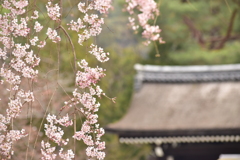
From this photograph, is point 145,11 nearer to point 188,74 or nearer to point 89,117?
point 89,117

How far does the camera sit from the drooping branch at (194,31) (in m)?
20.6

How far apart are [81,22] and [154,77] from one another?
10774mm

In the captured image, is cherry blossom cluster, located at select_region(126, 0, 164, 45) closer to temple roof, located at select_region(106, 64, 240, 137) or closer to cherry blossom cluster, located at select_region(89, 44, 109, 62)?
cherry blossom cluster, located at select_region(89, 44, 109, 62)

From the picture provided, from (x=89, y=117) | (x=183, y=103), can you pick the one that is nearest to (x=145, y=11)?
Answer: (x=89, y=117)

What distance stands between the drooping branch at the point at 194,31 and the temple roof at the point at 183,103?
6.96 metres

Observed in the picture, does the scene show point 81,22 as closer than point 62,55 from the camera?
Yes

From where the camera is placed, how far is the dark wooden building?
11531 mm

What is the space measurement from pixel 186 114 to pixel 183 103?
1.61 ft

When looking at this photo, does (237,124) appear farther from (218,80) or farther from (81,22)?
(81,22)

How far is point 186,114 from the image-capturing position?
12227mm

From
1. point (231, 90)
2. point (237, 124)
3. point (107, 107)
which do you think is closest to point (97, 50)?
point (237, 124)

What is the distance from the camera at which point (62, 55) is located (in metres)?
15.5

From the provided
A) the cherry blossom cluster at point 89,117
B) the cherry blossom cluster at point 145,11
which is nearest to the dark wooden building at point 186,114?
the cherry blossom cluster at point 145,11

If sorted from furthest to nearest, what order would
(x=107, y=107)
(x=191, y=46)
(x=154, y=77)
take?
1. (x=191, y=46)
2. (x=107, y=107)
3. (x=154, y=77)
